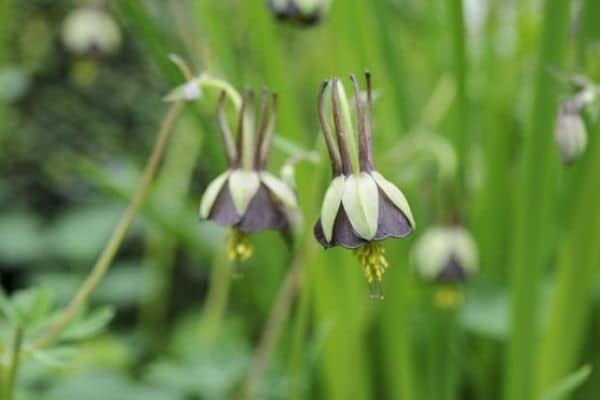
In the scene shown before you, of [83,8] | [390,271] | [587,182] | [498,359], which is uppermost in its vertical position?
[83,8]

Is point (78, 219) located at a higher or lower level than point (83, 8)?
lower

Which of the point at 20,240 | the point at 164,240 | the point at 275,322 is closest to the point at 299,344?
the point at 275,322

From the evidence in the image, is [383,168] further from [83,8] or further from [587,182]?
[83,8]

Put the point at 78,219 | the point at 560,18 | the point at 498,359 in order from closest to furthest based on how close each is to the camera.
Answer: the point at 560,18 < the point at 498,359 < the point at 78,219

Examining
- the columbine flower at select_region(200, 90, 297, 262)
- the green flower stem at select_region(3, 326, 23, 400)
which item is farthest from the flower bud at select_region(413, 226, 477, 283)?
the green flower stem at select_region(3, 326, 23, 400)

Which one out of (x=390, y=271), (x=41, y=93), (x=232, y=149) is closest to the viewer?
(x=232, y=149)

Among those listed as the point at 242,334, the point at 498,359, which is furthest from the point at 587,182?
the point at 242,334

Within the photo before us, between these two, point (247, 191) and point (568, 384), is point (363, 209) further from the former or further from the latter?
point (568, 384)

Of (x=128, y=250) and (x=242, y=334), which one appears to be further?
(x=128, y=250)
